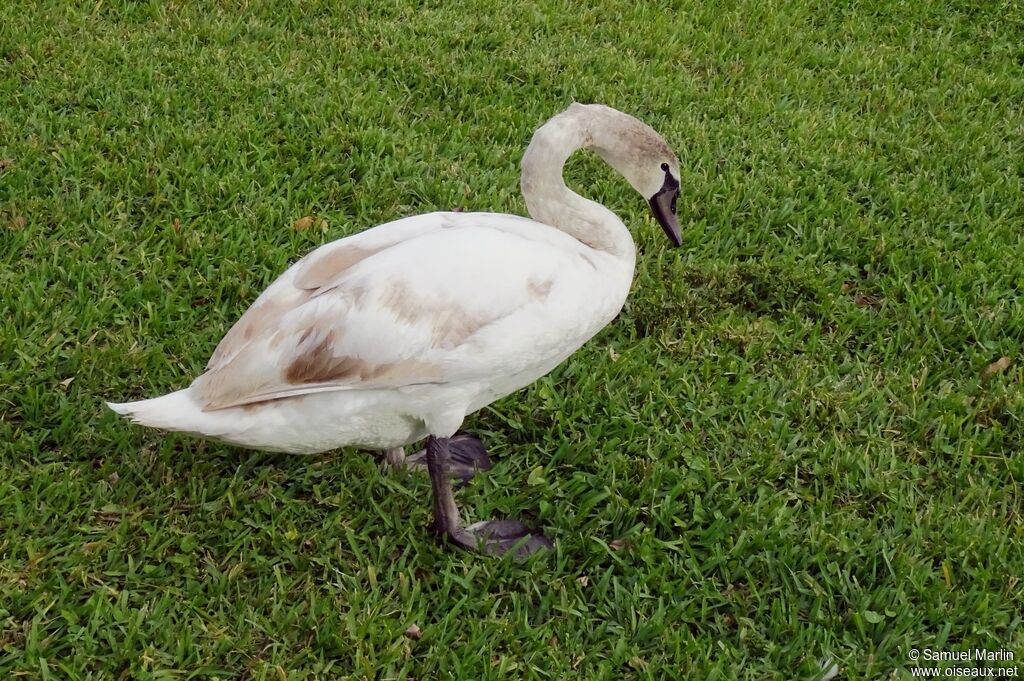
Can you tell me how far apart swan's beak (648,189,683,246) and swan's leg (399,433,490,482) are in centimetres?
89

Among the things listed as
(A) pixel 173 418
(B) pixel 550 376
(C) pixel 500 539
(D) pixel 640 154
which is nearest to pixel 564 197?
(D) pixel 640 154

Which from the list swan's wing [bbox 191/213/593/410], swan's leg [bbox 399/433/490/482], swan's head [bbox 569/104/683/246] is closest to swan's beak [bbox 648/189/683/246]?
swan's head [bbox 569/104/683/246]

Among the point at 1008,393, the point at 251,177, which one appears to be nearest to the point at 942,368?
the point at 1008,393

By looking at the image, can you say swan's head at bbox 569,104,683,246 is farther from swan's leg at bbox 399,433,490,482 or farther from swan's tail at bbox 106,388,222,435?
swan's tail at bbox 106,388,222,435

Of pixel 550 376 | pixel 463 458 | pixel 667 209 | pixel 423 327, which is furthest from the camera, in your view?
pixel 550 376

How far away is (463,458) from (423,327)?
0.77 meters

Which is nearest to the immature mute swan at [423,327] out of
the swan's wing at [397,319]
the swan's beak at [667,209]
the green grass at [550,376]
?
the swan's wing at [397,319]

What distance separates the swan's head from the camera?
2.55 meters

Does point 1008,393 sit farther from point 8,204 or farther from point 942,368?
point 8,204

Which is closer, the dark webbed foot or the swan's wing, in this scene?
the swan's wing

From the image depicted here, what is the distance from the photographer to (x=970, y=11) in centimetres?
→ 578

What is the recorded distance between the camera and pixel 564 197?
102 inches

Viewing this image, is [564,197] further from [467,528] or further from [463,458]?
[467,528]

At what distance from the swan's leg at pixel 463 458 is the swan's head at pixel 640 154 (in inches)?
35.3
